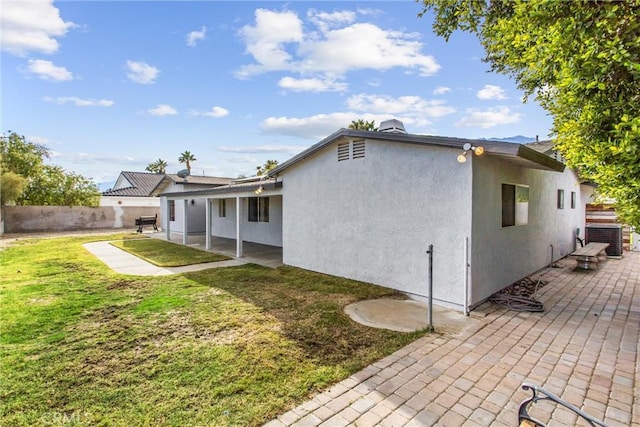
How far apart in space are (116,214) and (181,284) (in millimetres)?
21442

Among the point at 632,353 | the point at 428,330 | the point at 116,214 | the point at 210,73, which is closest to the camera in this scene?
the point at 632,353

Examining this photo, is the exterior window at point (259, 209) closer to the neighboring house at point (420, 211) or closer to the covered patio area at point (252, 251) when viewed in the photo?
the covered patio area at point (252, 251)

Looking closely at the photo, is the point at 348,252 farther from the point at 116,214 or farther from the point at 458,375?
the point at 116,214

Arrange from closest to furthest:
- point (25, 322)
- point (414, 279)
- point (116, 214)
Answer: point (25, 322), point (414, 279), point (116, 214)

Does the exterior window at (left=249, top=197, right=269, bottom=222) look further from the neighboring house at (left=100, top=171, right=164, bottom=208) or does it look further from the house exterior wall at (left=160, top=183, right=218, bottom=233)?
the neighboring house at (left=100, top=171, right=164, bottom=208)

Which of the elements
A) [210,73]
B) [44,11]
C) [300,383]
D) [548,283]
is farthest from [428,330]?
[210,73]

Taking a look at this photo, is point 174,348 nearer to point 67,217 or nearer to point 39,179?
point 67,217

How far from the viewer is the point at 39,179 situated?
74.5 ft

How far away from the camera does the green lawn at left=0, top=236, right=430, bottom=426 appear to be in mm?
3020

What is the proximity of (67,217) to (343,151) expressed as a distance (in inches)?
948

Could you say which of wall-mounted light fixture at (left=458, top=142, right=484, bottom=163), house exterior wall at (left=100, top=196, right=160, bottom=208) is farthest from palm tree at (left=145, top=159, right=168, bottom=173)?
wall-mounted light fixture at (left=458, top=142, right=484, bottom=163)

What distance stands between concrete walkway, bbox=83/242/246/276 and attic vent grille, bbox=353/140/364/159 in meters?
5.49

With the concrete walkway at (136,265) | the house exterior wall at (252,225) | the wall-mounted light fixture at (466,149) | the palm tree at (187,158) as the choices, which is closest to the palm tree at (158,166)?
the palm tree at (187,158)

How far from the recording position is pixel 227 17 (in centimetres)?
1046
